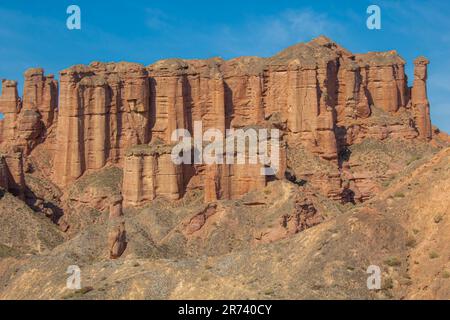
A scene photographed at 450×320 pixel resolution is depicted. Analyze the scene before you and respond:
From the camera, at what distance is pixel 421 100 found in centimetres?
10588

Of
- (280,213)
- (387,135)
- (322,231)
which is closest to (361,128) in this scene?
(387,135)

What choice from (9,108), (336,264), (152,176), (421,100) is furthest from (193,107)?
(336,264)

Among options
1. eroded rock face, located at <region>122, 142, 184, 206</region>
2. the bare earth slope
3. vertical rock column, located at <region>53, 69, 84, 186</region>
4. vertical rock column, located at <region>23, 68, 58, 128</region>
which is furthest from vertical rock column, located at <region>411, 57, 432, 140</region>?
the bare earth slope

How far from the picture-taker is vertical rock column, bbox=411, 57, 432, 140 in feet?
341

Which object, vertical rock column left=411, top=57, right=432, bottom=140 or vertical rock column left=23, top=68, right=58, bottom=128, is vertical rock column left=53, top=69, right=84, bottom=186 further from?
vertical rock column left=411, top=57, right=432, bottom=140

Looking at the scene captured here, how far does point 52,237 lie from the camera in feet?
247

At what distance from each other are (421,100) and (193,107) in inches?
1167

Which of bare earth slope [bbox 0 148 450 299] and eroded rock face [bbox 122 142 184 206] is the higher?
eroded rock face [bbox 122 142 184 206]

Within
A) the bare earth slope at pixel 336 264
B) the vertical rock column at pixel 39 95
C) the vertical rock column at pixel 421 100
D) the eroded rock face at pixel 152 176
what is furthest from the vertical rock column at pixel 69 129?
the bare earth slope at pixel 336 264

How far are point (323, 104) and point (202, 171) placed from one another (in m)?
19.1

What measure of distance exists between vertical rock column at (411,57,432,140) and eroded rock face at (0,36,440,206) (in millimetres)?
1552

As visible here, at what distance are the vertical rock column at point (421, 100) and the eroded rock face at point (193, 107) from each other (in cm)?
155

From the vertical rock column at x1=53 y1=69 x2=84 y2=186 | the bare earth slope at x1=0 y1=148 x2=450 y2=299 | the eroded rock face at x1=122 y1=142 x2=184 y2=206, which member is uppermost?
the vertical rock column at x1=53 y1=69 x2=84 y2=186

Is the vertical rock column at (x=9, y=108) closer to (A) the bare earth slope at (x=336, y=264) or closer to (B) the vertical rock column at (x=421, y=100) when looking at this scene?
(B) the vertical rock column at (x=421, y=100)
